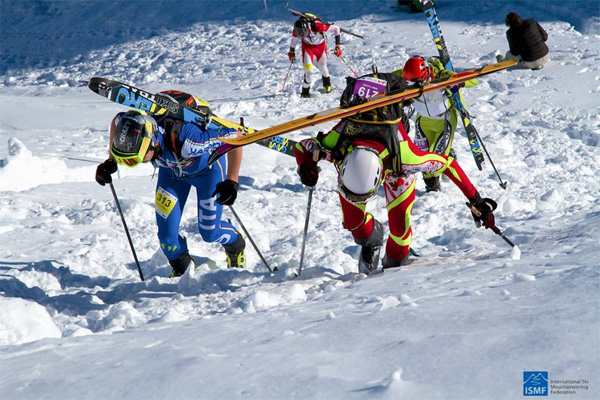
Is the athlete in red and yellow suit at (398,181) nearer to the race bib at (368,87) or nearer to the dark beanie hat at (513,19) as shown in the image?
the race bib at (368,87)

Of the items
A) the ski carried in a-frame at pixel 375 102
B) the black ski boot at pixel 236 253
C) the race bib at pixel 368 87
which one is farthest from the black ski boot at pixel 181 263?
the race bib at pixel 368 87

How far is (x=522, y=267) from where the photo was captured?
13.2ft

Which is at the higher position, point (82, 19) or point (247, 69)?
point (82, 19)

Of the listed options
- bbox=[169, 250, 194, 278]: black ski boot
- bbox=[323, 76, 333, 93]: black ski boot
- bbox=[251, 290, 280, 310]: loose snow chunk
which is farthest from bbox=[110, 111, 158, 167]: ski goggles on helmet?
bbox=[323, 76, 333, 93]: black ski boot

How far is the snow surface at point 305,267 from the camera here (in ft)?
8.64

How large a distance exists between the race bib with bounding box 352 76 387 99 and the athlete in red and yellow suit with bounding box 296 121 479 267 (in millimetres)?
286

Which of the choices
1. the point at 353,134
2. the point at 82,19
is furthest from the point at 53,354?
the point at 82,19

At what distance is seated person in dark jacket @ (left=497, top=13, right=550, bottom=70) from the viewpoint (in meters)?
4.70

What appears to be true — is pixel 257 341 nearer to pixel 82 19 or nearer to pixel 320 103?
pixel 320 103

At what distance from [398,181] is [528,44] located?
1436 millimetres

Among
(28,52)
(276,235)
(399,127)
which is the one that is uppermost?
(28,52)

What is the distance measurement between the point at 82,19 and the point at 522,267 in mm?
20724

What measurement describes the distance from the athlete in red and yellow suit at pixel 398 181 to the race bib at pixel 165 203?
4.24 feet

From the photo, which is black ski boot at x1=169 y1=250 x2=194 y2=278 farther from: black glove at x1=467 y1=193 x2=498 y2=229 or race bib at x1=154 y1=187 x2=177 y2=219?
black glove at x1=467 y1=193 x2=498 y2=229
